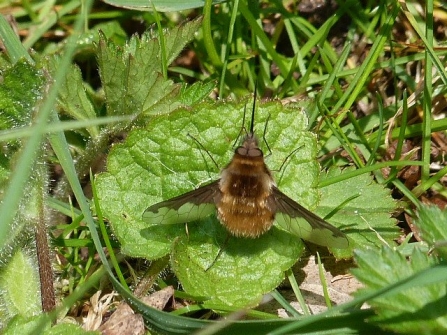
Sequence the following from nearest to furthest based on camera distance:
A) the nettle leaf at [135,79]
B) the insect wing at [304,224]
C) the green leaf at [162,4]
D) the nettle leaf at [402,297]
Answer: the nettle leaf at [402,297] → the insect wing at [304,224] → the nettle leaf at [135,79] → the green leaf at [162,4]

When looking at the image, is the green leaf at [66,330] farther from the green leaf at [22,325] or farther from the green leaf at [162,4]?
the green leaf at [162,4]

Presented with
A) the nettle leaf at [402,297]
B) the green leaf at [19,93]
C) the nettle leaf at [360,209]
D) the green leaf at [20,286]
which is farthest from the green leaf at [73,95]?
the nettle leaf at [402,297]

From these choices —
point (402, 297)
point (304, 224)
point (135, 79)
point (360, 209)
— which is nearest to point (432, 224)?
point (402, 297)

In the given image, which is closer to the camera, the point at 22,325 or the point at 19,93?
the point at 22,325

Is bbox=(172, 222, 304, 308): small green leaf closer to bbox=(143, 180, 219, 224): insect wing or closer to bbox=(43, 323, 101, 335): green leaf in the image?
bbox=(143, 180, 219, 224): insect wing

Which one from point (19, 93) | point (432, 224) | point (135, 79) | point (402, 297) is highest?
point (135, 79)

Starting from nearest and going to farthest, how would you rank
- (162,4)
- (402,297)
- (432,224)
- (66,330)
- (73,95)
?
(402,297) → (432,224) → (66,330) → (73,95) → (162,4)

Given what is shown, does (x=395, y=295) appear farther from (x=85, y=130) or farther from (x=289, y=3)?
(x=289, y=3)

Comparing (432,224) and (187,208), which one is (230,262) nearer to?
(187,208)
